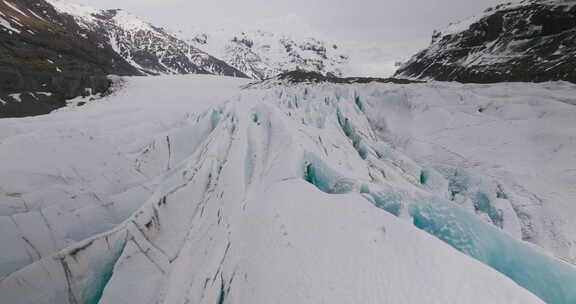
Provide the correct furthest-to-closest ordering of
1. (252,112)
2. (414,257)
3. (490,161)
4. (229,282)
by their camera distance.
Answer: (252,112) → (490,161) → (229,282) → (414,257)

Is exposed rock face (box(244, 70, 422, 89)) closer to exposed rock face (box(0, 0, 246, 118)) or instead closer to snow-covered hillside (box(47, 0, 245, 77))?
exposed rock face (box(0, 0, 246, 118))

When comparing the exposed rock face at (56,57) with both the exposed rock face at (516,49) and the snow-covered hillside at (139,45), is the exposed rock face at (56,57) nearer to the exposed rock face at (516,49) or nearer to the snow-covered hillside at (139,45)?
the snow-covered hillside at (139,45)

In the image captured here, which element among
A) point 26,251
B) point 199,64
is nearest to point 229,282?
point 26,251

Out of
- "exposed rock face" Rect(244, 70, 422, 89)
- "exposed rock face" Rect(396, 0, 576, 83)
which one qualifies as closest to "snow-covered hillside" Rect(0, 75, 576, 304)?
"exposed rock face" Rect(244, 70, 422, 89)

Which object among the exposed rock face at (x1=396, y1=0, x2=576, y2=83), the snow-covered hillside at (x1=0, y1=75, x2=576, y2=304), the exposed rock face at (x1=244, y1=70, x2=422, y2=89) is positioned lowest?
the snow-covered hillside at (x1=0, y1=75, x2=576, y2=304)

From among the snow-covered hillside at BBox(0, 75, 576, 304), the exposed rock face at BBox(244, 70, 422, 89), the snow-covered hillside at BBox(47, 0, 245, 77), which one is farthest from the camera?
the snow-covered hillside at BBox(47, 0, 245, 77)

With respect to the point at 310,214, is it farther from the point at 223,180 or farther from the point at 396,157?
the point at 396,157
